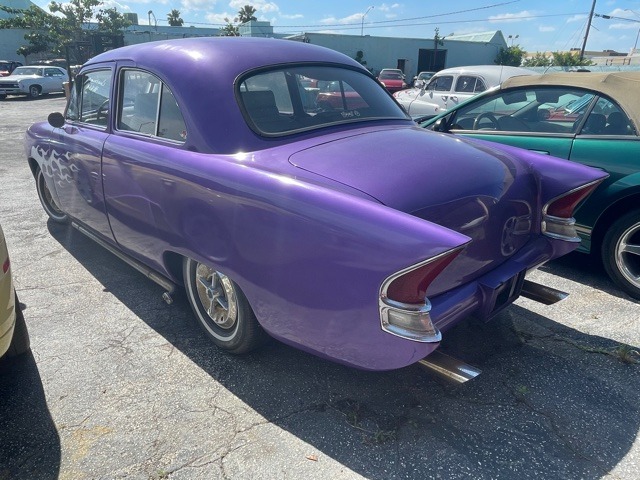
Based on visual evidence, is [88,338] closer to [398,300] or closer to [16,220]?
[398,300]

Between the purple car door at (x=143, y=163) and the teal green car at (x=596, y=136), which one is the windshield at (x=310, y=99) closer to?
the purple car door at (x=143, y=163)

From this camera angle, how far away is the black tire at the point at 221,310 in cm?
252

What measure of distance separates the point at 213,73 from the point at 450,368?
6.65 feet

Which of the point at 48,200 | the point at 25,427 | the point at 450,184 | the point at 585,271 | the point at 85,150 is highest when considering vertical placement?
the point at 450,184

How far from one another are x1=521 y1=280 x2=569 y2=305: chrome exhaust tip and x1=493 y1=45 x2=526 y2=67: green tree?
45196 millimetres

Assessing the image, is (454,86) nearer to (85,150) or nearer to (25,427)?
(85,150)

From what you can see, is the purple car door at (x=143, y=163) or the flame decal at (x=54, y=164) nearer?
the purple car door at (x=143, y=163)

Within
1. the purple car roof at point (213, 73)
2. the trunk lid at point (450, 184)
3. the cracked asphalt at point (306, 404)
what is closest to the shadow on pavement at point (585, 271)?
the cracked asphalt at point (306, 404)

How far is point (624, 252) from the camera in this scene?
11.2 ft

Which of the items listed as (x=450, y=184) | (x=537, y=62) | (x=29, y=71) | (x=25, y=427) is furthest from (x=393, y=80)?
(x=25, y=427)

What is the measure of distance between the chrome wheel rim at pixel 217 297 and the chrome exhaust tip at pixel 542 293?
1.68 metres

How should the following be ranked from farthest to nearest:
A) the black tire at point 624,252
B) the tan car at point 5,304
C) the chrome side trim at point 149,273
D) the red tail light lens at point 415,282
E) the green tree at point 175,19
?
the green tree at point 175,19, the black tire at point 624,252, the chrome side trim at point 149,273, the tan car at point 5,304, the red tail light lens at point 415,282

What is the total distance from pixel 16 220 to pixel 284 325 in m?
4.62

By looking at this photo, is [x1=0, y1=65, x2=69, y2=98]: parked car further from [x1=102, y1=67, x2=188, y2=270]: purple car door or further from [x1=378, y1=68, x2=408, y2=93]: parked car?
[x1=102, y1=67, x2=188, y2=270]: purple car door
